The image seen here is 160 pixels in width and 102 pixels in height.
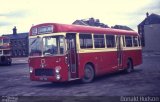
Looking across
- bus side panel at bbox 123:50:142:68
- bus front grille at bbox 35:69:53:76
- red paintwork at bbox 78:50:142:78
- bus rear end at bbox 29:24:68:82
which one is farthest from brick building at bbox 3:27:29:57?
bus front grille at bbox 35:69:53:76

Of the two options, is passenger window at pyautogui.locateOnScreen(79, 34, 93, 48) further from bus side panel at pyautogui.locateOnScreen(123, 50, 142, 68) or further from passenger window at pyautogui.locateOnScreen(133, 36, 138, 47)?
passenger window at pyautogui.locateOnScreen(133, 36, 138, 47)

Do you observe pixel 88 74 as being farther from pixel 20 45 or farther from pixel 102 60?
pixel 20 45

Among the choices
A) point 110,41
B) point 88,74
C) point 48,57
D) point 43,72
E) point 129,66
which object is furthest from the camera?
point 129,66

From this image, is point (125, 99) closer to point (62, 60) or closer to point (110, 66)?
point (62, 60)

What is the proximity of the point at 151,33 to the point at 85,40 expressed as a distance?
62771 millimetres

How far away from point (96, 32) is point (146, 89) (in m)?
5.17

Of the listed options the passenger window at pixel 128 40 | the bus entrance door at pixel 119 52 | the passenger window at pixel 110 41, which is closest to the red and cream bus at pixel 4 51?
the passenger window at pixel 128 40

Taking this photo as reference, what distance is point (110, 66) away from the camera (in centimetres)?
1574

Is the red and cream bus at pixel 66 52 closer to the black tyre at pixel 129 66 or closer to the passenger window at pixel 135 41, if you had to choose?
the black tyre at pixel 129 66

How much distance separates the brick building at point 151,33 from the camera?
2832 inches

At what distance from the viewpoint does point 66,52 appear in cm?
1218

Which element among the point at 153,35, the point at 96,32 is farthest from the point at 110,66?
the point at 153,35

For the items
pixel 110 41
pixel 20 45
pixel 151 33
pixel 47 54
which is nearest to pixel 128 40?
pixel 110 41

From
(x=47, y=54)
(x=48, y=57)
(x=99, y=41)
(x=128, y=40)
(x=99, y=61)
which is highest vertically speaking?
(x=128, y=40)
